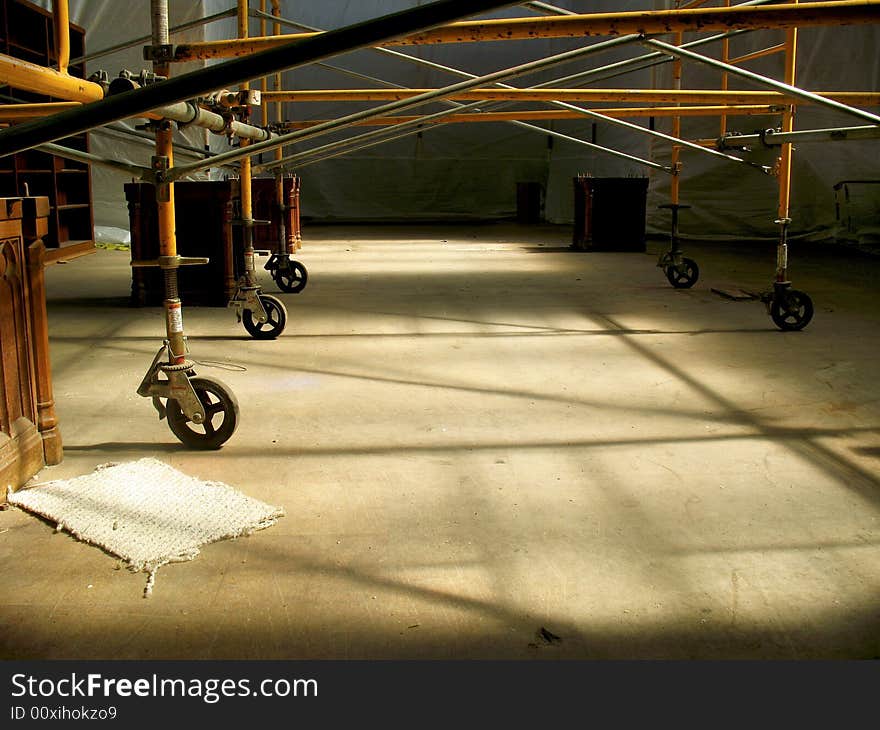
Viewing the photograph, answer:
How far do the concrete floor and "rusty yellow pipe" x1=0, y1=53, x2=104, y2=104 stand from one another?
3.34 ft

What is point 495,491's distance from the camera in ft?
8.63

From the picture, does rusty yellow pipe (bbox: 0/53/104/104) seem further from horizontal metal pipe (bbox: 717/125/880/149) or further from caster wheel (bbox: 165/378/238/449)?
horizontal metal pipe (bbox: 717/125/880/149)

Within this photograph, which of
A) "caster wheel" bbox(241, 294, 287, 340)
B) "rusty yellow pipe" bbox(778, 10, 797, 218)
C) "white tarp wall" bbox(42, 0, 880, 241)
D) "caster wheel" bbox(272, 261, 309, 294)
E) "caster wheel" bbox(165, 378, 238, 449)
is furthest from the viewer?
"white tarp wall" bbox(42, 0, 880, 241)

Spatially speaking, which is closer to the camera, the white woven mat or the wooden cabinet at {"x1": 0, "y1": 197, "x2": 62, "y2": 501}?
the white woven mat

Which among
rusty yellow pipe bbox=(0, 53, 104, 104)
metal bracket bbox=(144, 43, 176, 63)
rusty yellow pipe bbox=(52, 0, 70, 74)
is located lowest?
rusty yellow pipe bbox=(0, 53, 104, 104)

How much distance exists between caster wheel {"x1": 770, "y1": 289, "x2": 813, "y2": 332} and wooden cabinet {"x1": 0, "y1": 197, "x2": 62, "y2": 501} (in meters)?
3.70

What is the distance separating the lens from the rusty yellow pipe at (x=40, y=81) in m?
1.82

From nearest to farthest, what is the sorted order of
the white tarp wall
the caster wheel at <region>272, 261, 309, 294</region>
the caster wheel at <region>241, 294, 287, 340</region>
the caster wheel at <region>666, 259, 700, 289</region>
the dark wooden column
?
1. the dark wooden column
2. the caster wheel at <region>241, 294, 287, 340</region>
3. the caster wheel at <region>272, 261, 309, 294</region>
4. the caster wheel at <region>666, 259, 700, 289</region>
5. the white tarp wall

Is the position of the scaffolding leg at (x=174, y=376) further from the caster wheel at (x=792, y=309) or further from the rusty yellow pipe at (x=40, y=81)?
the caster wheel at (x=792, y=309)

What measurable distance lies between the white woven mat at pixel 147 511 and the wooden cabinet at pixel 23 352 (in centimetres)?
14

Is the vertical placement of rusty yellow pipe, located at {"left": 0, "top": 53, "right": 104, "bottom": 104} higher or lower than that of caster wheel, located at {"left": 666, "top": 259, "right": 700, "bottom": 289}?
higher

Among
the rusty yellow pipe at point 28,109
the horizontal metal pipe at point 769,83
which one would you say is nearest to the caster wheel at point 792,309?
the horizontal metal pipe at point 769,83

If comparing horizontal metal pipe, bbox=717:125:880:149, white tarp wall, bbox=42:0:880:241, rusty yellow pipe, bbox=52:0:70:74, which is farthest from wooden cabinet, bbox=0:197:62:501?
white tarp wall, bbox=42:0:880:241

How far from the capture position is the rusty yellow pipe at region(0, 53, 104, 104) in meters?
1.82
